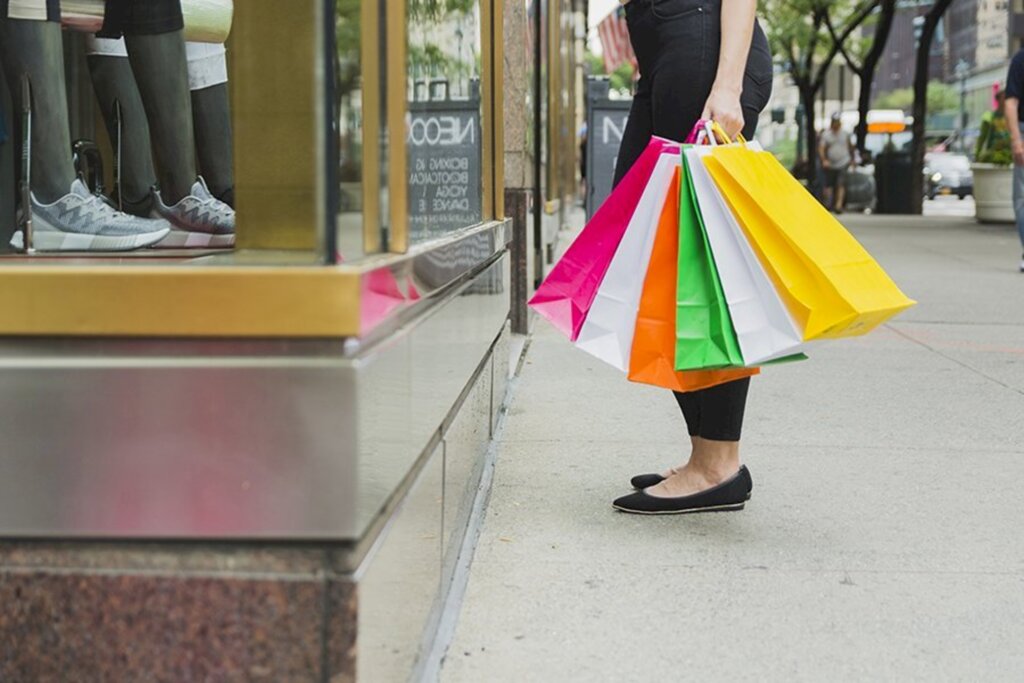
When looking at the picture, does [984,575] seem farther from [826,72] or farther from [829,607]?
[826,72]

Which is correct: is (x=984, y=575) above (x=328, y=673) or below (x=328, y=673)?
below

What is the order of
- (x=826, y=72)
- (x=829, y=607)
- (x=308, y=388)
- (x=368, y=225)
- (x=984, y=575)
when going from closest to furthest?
(x=308, y=388) → (x=368, y=225) → (x=829, y=607) → (x=984, y=575) → (x=826, y=72)

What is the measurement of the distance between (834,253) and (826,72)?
112 feet

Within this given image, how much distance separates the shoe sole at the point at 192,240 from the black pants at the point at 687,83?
1.13 m

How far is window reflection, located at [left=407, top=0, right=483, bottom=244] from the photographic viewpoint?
2498 mm

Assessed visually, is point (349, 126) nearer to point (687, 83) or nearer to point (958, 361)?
point (687, 83)

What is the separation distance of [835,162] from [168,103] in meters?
25.3

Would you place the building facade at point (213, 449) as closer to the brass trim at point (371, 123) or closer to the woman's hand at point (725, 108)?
the brass trim at point (371, 123)

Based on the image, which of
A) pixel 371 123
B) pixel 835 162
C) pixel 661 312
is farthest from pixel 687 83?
pixel 835 162

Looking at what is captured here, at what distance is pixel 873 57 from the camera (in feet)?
94.9

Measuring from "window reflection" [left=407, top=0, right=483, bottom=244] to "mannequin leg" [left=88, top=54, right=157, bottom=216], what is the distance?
778mm

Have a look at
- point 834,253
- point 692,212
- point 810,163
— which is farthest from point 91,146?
point 810,163

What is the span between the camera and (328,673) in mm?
1794

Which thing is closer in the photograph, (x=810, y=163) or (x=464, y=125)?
(x=464, y=125)
